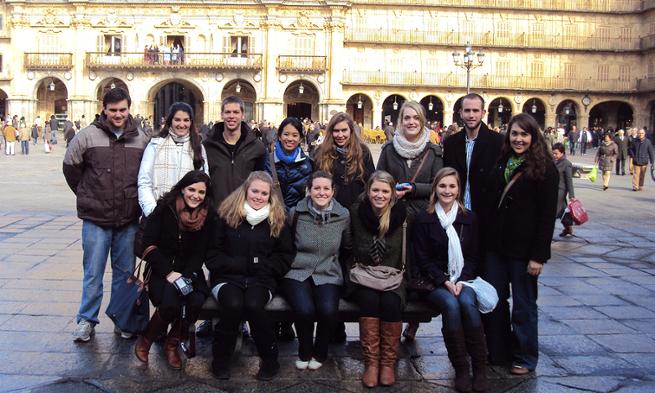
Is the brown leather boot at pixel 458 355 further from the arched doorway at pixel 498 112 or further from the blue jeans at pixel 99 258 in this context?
the arched doorway at pixel 498 112

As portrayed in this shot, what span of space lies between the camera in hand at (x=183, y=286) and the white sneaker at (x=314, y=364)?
3.16 feet

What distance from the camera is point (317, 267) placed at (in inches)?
189

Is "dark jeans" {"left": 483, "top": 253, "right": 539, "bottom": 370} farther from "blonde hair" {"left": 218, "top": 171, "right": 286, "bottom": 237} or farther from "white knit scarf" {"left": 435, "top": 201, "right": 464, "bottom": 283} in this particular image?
"blonde hair" {"left": 218, "top": 171, "right": 286, "bottom": 237}

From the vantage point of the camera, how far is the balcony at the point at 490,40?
38.7 metres

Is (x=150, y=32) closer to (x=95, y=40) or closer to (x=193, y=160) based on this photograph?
(x=95, y=40)

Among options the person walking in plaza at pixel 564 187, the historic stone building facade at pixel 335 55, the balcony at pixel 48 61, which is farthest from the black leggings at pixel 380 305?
the balcony at pixel 48 61

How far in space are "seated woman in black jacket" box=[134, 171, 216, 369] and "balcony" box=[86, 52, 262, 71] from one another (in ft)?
109

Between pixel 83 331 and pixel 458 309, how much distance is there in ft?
9.09

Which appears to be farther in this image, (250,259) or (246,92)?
(246,92)

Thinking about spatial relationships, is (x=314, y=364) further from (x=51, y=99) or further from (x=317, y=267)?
(x=51, y=99)

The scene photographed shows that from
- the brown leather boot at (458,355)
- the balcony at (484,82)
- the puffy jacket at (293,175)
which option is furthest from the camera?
the balcony at (484,82)

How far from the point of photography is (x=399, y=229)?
473 cm

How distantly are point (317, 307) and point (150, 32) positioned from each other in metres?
35.7

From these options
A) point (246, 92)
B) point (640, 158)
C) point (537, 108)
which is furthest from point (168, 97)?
Result: point (640, 158)
